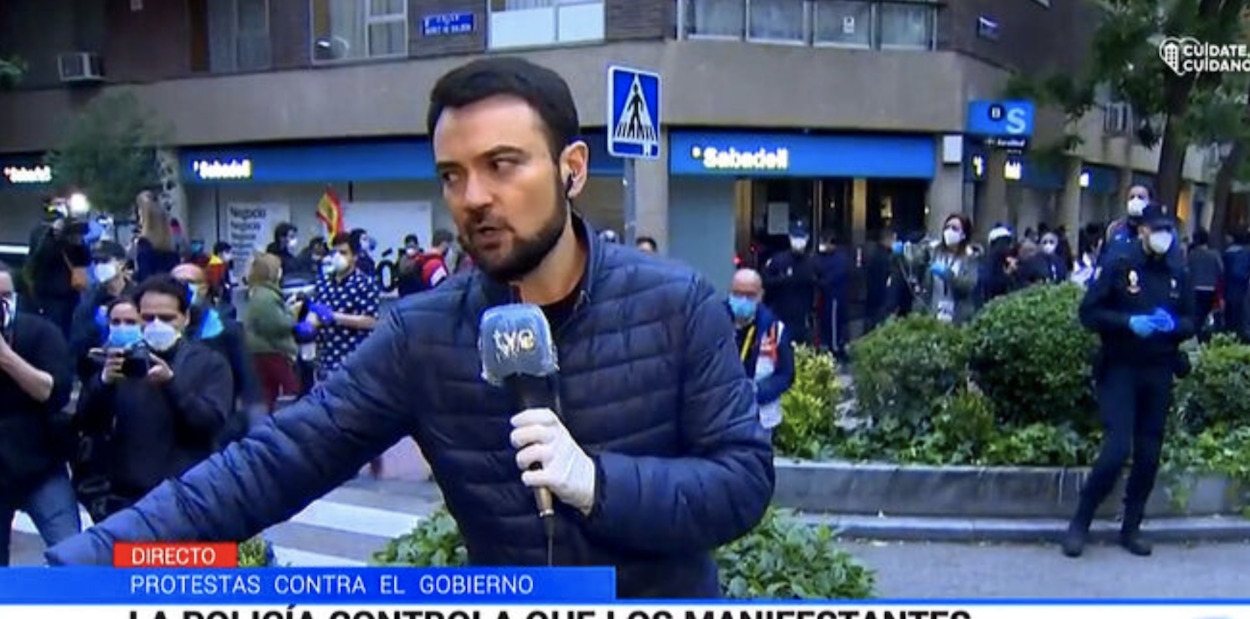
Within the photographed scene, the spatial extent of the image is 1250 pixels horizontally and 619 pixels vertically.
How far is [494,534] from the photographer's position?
2111mm

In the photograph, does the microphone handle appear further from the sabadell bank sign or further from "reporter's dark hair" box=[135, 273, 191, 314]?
the sabadell bank sign

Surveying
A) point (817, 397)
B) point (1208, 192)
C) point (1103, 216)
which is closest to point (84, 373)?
point (817, 397)

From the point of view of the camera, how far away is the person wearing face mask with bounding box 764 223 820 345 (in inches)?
540

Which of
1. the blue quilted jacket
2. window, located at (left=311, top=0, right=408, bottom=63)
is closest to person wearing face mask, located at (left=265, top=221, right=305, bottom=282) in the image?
window, located at (left=311, top=0, right=408, bottom=63)

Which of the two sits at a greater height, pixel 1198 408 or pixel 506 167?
pixel 506 167

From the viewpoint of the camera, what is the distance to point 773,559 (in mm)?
3941

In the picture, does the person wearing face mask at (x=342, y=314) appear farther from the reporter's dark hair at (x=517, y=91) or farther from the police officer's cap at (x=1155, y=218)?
the reporter's dark hair at (x=517, y=91)

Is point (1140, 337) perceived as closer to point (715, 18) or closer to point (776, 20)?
point (715, 18)

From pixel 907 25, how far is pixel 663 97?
14.8 ft

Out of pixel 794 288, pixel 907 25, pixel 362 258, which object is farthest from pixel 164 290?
pixel 907 25

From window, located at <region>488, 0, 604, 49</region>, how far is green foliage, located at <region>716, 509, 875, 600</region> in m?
15.3

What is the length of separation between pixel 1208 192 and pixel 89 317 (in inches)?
1476

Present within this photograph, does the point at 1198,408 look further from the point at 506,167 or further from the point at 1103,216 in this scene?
the point at 1103,216

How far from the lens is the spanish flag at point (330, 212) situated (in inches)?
821
